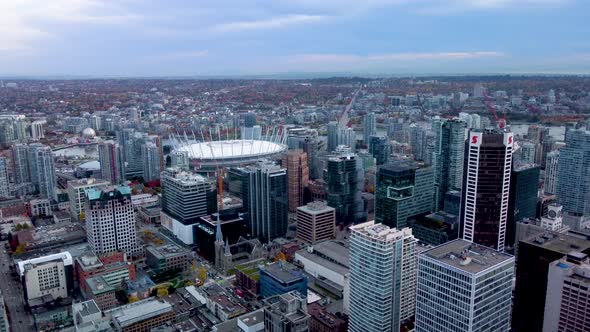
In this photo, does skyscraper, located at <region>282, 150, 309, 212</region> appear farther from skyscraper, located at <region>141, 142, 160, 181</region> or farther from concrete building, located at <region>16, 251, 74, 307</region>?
concrete building, located at <region>16, 251, 74, 307</region>

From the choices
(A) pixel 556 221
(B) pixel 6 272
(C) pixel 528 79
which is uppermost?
(C) pixel 528 79

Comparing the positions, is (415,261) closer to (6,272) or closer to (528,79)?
(6,272)

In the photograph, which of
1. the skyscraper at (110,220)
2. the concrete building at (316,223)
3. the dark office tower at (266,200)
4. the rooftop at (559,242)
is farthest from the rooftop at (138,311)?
the rooftop at (559,242)

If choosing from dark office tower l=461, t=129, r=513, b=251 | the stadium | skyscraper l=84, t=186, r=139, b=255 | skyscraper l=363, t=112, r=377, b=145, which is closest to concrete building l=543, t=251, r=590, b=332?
dark office tower l=461, t=129, r=513, b=251

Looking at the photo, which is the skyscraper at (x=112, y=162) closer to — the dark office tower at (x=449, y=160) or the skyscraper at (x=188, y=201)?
the skyscraper at (x=188, y=201)

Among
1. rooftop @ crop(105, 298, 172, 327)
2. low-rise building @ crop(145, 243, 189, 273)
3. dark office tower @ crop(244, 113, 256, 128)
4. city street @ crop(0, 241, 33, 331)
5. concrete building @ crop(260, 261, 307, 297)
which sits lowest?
city street @ crop(0, 241, 33, 331)

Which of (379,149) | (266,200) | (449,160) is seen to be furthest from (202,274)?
(379,149)

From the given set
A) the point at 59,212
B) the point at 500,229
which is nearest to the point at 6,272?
the point at 59,212

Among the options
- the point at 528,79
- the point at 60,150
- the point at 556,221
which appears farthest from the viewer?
the point at 60,150
